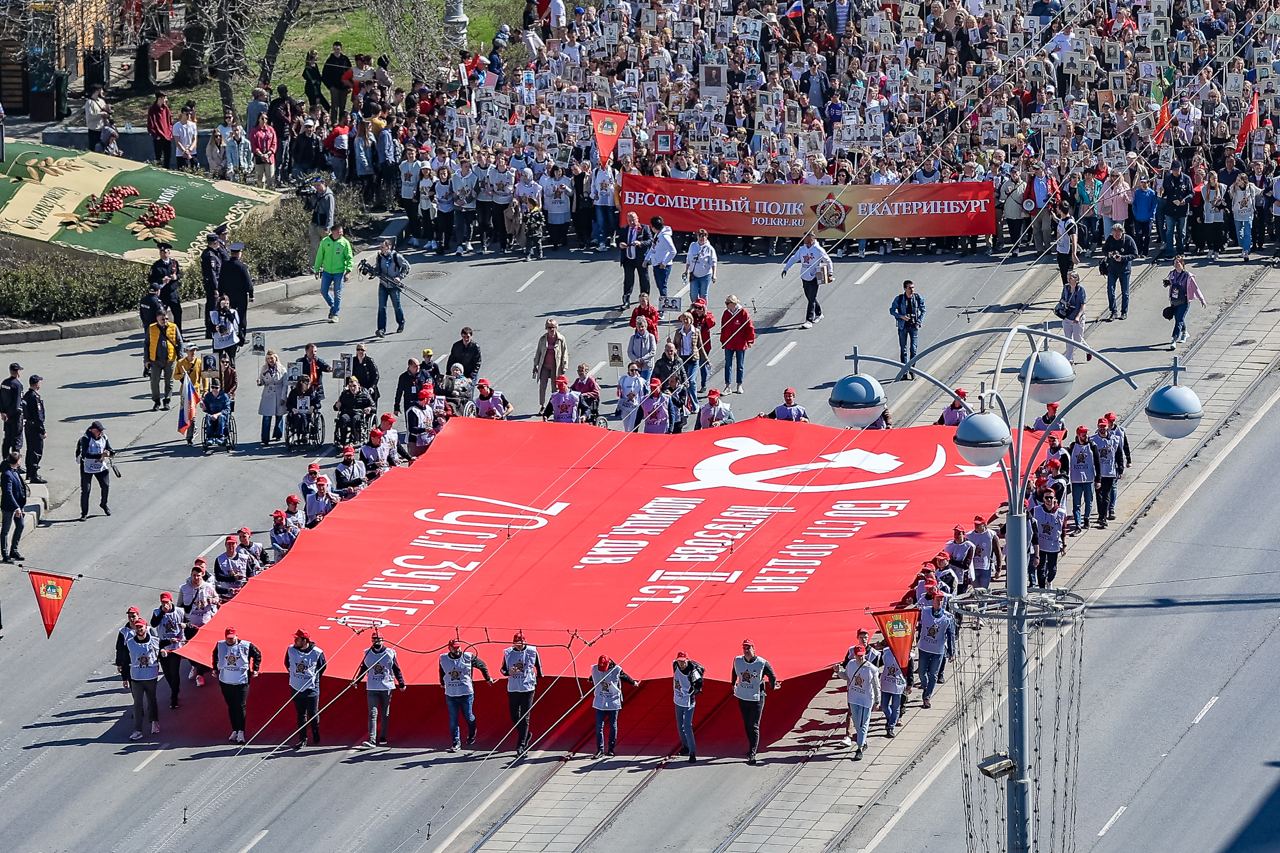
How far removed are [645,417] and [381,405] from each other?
483 centimetres

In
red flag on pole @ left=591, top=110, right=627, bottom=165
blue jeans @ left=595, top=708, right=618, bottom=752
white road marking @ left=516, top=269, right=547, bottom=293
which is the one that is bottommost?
blue jeans @ left=595, top=708, right=618, bottom=752

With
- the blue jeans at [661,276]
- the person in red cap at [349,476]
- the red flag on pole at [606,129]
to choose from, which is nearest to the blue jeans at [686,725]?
the person in red cap at [349,476]

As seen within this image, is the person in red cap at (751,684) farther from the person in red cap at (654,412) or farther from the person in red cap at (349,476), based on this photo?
the person in red cap at (654,412)

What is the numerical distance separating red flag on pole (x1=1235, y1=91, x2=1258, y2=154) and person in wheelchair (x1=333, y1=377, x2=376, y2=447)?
16125 millimetres

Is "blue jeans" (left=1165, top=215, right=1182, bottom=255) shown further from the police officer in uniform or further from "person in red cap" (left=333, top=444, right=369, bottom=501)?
the police officer in uniform

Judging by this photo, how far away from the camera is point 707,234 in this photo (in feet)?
153

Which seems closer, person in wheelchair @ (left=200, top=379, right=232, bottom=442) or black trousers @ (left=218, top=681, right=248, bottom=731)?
black trousers @ (left=218, top=681, right=248, bottom=731)

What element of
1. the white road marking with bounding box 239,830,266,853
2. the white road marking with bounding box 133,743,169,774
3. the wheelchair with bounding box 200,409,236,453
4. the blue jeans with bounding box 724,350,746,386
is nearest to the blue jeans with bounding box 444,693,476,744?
the white road marking with bounding box 239,830,266,853

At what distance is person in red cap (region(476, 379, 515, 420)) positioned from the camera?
1587 inches

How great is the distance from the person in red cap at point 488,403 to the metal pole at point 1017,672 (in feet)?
62.7

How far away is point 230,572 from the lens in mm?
Answer: 34875

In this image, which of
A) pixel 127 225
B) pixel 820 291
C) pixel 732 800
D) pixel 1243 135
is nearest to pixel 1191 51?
pixel 1243 135

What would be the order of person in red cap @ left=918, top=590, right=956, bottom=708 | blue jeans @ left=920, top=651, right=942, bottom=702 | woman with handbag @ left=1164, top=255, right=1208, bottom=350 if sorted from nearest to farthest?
person in red cap @ left=918, top=590, right=956, bottom=708 < blue jeans @ left=920, top=651, right=942, bottom=702 < woman with handbag @ left=1164, top=255, right=1208, bottom=350

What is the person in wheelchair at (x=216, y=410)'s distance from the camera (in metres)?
41.1
